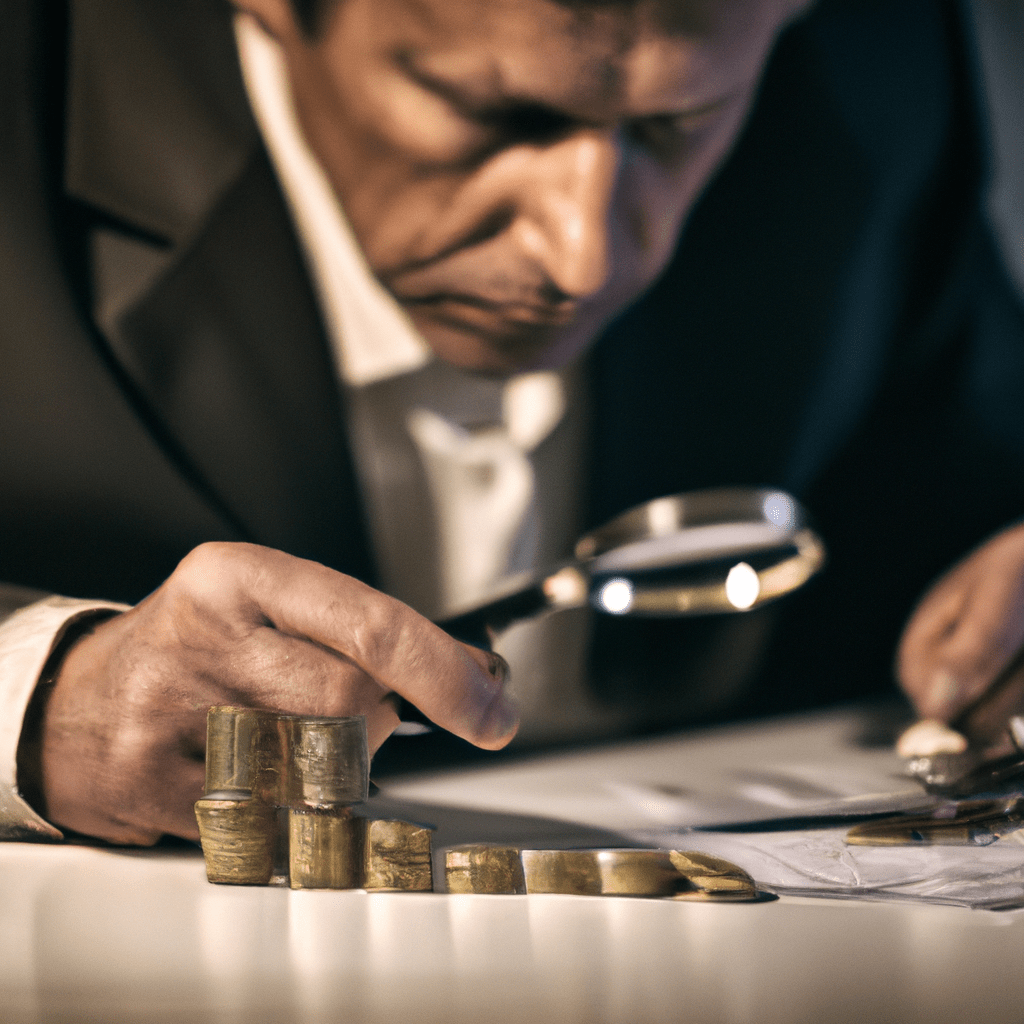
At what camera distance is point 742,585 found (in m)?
0.43

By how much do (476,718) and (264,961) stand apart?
68 mm

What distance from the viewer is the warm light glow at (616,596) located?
16.3 inches

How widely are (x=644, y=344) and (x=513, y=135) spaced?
211 millimetres

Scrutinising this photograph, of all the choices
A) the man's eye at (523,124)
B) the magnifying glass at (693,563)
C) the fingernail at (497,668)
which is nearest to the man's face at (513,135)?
the man's eye at (523,124)

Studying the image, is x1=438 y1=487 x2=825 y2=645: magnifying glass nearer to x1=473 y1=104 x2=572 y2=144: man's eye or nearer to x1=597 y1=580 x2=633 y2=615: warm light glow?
x1=597 y1=580 x2=633 y2=615: warm light glow

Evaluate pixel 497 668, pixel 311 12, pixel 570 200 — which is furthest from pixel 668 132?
pixel 497 668

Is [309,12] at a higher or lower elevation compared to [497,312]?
higher

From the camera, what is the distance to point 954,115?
0.68m

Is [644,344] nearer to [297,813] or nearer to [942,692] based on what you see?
[942,692]

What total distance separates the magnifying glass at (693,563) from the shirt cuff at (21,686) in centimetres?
17

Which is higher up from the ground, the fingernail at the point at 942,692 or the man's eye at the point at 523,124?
the man's eye at the point at 523,124

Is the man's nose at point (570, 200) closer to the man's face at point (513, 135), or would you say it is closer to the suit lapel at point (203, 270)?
the man's face at point (513, 135)

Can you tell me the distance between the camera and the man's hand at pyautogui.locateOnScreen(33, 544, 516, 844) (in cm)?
23

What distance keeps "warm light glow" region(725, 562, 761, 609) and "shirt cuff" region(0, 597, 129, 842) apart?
253mm
